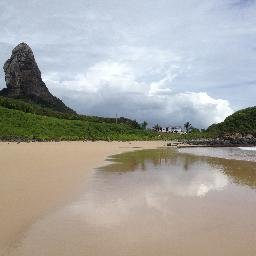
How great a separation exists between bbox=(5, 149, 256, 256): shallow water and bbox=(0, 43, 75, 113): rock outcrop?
469 feet

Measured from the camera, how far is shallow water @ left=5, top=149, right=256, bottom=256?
8.24 metres

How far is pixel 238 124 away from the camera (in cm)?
15562

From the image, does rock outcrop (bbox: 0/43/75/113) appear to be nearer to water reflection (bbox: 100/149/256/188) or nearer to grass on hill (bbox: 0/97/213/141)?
grass on hill (bbox: 0/97/213/141)

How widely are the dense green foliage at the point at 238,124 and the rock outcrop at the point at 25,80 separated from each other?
6238cm

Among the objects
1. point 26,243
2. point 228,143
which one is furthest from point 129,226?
point 228,143

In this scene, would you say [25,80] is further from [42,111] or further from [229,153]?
[229,153]

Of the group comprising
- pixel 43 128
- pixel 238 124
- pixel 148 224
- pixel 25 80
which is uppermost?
pixel 25 80

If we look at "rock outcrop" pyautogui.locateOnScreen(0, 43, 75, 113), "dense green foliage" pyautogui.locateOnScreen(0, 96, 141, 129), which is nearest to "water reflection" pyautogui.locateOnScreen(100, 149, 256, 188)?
"dense green foliage" pyautogui.locateOnScreen(0, 96, 141, 129)

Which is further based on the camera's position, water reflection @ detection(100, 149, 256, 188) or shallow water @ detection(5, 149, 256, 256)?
water reflection @ detection(100, 149, 256, 188)

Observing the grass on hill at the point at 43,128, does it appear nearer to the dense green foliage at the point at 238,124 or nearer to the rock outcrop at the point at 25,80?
the rock outcrop at the point at 25,80

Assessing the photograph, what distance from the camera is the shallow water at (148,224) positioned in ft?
27.0

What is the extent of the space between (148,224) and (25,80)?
15506 cm

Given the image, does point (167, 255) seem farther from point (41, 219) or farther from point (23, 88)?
point (23, 88)

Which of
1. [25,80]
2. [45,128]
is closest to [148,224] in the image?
[45,128]
